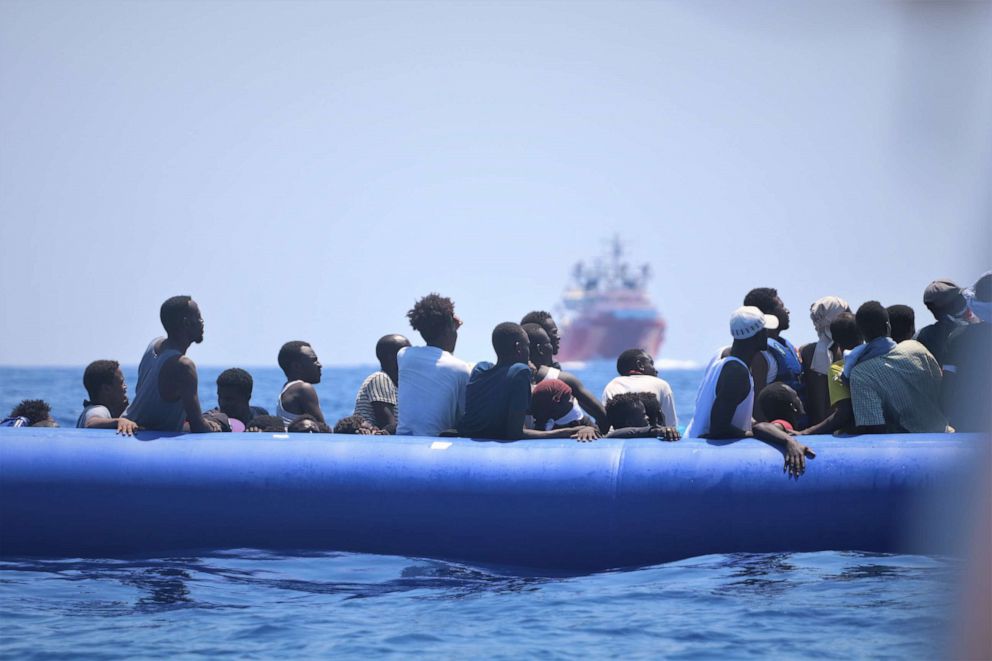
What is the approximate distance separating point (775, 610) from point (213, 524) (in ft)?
10.0

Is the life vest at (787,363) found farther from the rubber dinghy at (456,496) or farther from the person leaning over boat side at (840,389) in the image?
the rubber dinghy at (456,496)

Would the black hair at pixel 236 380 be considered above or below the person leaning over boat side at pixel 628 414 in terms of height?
above

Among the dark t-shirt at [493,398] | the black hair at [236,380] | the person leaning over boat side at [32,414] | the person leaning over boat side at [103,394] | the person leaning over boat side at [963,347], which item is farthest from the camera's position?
the person leaning over boat side at [32,414]

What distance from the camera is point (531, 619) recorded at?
5.18 meters

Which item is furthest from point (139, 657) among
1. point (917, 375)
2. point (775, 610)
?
point (917, 375)

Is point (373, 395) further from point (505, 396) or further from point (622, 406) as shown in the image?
point (622, 406)

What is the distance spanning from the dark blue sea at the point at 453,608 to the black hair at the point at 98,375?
3.89 feet

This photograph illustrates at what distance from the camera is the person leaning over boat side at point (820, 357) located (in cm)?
678

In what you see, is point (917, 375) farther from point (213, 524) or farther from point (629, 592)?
point (213, 524)

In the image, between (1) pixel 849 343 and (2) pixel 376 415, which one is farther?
(2) pixel 376 415

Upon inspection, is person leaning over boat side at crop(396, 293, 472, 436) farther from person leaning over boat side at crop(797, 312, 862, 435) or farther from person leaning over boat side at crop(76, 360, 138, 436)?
person leaning over boat side at crop(797, 312, 862, 435)

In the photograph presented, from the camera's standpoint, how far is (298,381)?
751 cm

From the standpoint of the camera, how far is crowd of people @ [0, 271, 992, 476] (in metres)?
6.07

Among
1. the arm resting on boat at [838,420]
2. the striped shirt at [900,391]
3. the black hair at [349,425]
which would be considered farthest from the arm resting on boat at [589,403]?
the striped shirt at [900,391]
